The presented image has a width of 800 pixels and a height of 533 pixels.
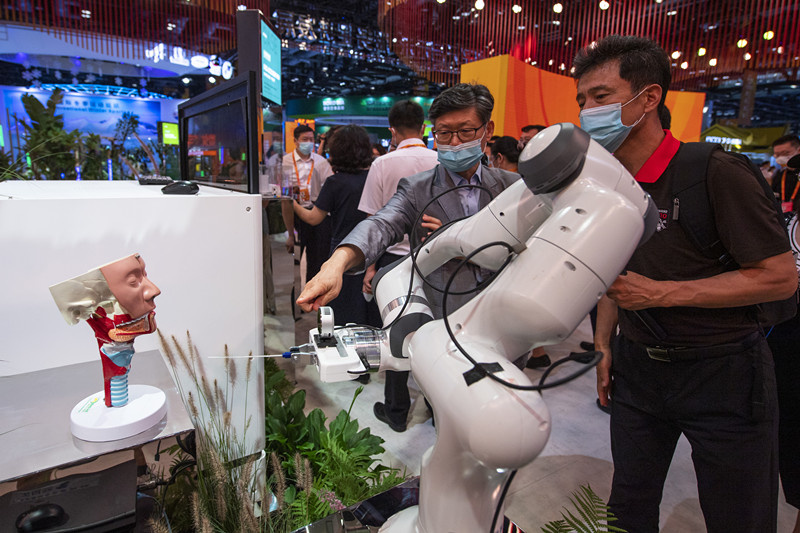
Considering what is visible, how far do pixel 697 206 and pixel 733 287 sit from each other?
205 millimetres

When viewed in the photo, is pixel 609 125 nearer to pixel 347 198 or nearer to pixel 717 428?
pixel 717 428

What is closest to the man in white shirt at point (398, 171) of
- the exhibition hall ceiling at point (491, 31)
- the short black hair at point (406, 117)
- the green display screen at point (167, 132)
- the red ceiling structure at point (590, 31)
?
the short black hair at point (406, 117)

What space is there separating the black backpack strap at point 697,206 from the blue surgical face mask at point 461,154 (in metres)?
0.58

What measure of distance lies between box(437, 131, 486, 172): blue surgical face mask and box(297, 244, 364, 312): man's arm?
61 cm

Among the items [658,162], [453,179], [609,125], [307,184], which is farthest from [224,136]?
[307,184]

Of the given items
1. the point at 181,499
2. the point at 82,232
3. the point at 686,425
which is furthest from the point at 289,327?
the point at 686,425

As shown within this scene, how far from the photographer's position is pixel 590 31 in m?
6.79

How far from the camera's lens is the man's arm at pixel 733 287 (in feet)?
3.33

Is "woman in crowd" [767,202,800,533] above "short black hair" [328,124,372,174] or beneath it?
beneath

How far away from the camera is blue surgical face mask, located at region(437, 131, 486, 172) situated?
1.47m

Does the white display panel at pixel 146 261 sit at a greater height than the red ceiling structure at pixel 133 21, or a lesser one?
lesser

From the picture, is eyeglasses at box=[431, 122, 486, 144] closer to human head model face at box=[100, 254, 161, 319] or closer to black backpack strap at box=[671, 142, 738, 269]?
black backpack strap at box=[671, 142, 738, 269]

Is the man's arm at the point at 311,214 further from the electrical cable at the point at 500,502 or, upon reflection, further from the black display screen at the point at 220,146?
the electrical cable at the point at 500,502

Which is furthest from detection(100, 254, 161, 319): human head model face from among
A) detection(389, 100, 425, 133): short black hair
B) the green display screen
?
the green display screen
